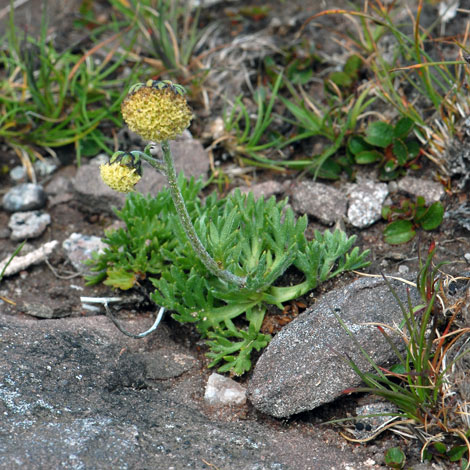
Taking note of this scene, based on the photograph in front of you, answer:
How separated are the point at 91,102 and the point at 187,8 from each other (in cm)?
129

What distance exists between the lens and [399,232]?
387 cm

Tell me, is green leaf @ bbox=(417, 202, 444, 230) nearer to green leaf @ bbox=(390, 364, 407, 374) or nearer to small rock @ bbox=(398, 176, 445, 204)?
small rock @ bbox=(398, 176, 445, 204)

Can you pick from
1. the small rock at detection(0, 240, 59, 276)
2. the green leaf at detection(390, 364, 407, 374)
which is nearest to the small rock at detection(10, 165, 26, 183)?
the small rock at detection(0, 240, 59, 276)

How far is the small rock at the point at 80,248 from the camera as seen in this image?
412 cm

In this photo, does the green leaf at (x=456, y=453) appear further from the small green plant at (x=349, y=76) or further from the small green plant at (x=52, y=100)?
the small green plant at (x=52, y=100)

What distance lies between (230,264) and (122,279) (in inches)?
32.3

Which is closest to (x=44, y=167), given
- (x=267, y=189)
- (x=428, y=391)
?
(x=267, y=189)

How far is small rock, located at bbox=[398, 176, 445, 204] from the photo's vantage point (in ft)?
13.2

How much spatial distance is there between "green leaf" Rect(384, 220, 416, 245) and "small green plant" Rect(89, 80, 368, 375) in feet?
0.94

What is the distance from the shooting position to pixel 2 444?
2463 millimetres

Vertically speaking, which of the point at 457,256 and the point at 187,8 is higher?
the point at 187,8

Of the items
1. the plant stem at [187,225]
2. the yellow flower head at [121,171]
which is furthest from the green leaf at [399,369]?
the yellow flower head at [121,171]

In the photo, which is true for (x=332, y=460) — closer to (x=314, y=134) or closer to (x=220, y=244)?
(x=220, y=244)

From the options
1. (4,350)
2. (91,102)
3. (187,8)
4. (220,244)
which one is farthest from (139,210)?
(187,8)
